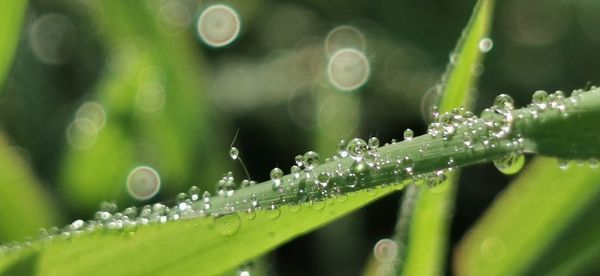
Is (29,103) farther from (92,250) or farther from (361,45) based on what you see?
(92,250)

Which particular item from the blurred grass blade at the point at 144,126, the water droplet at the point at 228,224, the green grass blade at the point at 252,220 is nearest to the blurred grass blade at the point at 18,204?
the blurred grass blade at the point at 144,126

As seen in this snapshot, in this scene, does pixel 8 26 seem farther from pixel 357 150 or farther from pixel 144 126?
pixel 357 150

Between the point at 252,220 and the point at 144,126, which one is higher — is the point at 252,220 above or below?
below

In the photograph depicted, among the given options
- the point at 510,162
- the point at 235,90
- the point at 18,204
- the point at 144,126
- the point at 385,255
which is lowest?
the point at 510,162

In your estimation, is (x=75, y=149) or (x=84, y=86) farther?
(x=84, y=86)

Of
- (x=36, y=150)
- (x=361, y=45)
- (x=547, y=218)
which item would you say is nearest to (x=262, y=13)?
(x=361, y=45)

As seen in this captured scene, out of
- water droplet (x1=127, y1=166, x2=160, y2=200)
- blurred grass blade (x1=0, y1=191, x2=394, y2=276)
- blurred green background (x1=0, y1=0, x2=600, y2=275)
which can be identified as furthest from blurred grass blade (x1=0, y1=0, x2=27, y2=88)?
blurred grass blade (x1=0, y1=191, x2=394, y2=276)

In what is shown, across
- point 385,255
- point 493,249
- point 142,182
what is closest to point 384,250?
point 385,255
